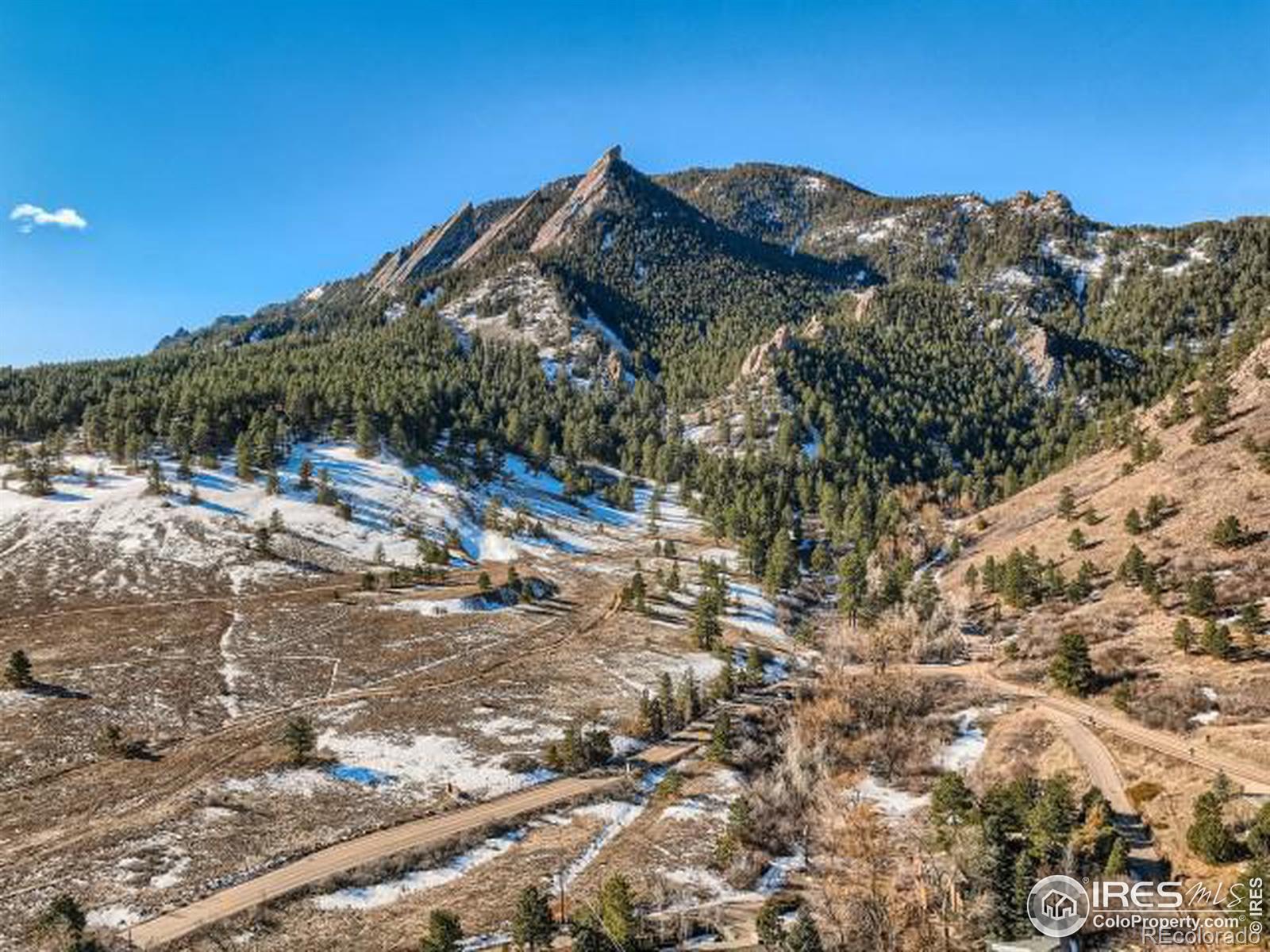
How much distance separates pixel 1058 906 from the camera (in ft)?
125

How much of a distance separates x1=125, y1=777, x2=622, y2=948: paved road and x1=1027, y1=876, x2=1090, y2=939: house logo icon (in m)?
27.7

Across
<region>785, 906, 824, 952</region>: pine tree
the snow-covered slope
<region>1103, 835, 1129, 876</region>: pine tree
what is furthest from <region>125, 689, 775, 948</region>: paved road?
the snow-covered slope

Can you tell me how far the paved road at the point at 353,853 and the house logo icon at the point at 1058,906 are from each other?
2771 centimetres

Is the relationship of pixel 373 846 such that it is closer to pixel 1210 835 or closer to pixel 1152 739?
pixel 1210 835

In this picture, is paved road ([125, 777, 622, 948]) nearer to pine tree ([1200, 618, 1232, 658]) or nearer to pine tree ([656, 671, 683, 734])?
pine tree ([656, 671, 683, 734])

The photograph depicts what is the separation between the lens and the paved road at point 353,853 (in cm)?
3722

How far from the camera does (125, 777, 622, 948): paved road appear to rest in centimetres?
3722

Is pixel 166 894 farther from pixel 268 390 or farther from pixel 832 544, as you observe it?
pixel 268 390

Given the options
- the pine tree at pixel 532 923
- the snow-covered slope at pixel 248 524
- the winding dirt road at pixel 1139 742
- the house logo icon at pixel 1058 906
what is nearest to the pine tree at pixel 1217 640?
the winding dirt road at pixel 1139 742

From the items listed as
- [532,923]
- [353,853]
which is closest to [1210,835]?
[532,923]

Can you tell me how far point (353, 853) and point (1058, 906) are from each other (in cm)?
3864

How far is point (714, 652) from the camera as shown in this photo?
84.8 metres

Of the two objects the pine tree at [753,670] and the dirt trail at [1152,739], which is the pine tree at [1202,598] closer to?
the dirt trail at [1152,739]

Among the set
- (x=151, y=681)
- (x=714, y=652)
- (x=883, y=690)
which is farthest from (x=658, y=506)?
(x=151, y=681)
